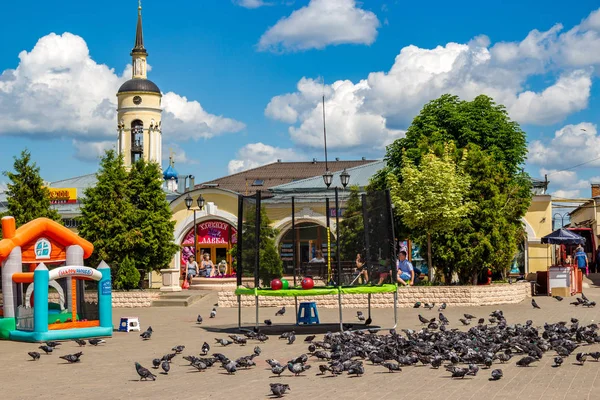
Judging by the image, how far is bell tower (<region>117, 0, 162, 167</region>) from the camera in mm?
57719

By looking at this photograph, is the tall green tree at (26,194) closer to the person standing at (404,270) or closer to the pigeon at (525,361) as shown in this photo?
the person standing at (404,270)

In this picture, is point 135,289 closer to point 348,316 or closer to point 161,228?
point 161,228

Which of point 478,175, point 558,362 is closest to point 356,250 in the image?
point 558,362

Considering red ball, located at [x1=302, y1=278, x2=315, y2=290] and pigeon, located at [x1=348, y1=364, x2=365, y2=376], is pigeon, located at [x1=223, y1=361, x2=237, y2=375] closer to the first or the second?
pigeon, located at [x1=348, y1=364, x2=365, y2=376]

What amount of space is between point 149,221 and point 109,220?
59.2 inches

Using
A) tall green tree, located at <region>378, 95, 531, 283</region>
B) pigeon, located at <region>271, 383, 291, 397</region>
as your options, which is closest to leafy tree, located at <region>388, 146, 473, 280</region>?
tall green tree, located at <region>378, 95, 531, 283</region>

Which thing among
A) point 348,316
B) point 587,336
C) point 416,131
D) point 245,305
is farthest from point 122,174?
point 587,336

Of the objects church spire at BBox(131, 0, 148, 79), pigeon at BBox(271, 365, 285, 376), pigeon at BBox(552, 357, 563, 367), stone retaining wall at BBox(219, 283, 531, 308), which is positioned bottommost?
pigeon at BBox(552, 357, 563, 367)

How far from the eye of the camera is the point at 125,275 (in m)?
32.8

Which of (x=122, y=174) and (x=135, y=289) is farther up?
(x=122, y=174)

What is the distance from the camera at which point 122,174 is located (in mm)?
34000

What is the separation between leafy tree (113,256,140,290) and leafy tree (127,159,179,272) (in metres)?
0.54

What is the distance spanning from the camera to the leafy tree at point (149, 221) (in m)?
33.6

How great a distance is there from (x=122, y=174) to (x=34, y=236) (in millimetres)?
13297
